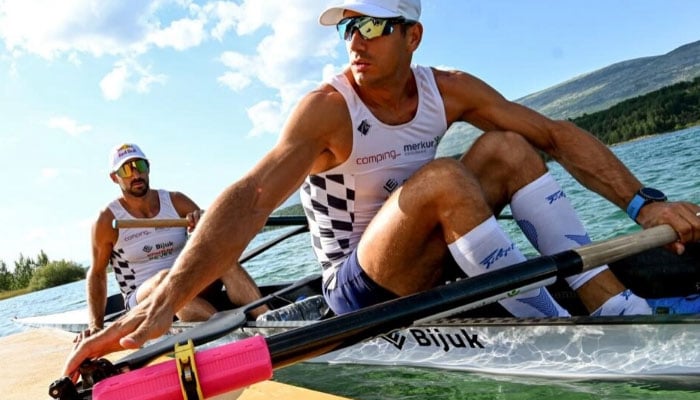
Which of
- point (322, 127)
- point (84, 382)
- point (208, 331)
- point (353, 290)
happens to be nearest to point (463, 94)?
point (322, 127)

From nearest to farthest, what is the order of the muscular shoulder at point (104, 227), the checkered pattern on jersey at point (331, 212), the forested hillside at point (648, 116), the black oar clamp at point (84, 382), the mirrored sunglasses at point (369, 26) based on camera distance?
the black oar clamp at point (84, 382) → the mirrored sunglasses at point (369, 26) → the checkered pattern on jersey at point (331, 212) → the muscular shoulder at point (104, 227) → the forested hillside at point (648, 116)

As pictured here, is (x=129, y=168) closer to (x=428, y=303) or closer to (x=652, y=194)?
(x=428, y=303)

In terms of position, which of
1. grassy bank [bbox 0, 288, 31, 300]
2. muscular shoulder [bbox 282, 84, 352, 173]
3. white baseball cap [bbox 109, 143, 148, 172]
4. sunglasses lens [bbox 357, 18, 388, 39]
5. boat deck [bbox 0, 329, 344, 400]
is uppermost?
white baseball cap [bbox 109, 143, 148, 172]

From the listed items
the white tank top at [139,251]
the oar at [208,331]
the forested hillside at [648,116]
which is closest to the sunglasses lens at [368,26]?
the oar at [208,331]

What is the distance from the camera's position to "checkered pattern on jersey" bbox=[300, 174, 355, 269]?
10.2ft

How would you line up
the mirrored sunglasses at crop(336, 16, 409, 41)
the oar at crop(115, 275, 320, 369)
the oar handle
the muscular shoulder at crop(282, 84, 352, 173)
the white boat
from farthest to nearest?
the mirrored sunglasses at crop(336, 16, 409, 41)
the muscular shoulder at crop(282, 84, 352, 173)
the oar handle
the oar at crop(115, 275, 320, 369)
the white boat

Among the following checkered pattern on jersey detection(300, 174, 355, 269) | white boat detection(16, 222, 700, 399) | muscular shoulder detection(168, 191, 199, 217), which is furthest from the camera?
muscular shoulder detection(168, 191, 199, 217)

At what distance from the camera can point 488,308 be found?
3393 mm

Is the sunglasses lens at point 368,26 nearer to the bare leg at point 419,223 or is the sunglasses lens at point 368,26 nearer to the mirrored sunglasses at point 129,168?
the bare leg at point 419,223

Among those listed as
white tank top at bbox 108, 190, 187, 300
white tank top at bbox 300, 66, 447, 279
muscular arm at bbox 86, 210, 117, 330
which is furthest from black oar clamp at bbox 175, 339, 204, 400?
white tank top at bbox 108, 190, 187, 300

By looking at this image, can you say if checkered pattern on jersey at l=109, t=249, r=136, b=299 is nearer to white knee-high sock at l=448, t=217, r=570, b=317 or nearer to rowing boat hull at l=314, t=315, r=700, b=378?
rowing boat hull at l=314, t=315, r=700, b=378

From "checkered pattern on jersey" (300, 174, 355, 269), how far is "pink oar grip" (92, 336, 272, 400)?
1420mm

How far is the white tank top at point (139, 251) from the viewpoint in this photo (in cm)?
595

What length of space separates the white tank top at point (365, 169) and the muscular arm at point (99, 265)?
3.30 meters
